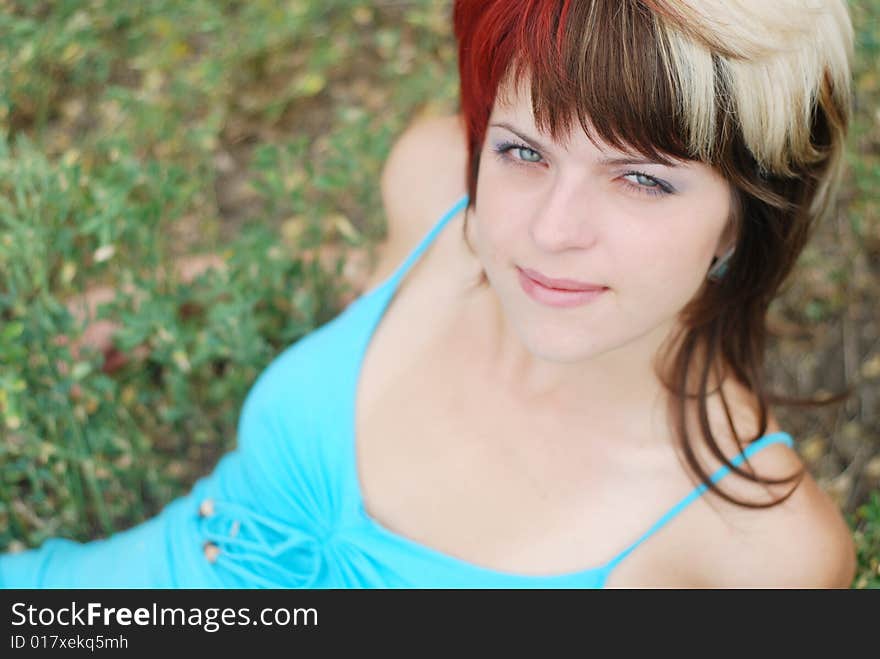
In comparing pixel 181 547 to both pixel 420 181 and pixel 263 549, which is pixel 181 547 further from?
pixel 420 181

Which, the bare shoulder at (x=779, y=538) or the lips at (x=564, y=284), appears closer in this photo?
the lips at (x=564, y=284)

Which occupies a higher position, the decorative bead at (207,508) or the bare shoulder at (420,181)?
the bare shoulder at (420,181)

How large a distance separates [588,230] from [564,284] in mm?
103

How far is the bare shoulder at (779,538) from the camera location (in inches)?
60.6

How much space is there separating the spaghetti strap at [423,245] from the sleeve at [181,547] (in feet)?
1.01

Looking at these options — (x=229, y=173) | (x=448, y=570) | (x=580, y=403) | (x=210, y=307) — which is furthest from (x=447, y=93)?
(x=448, y=570)

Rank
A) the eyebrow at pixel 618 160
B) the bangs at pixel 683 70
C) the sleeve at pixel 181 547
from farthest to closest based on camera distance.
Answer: the sleeve at pixel 181 547 < the eyebrow at pixel 618 160 < the bangs at pixel 683 70

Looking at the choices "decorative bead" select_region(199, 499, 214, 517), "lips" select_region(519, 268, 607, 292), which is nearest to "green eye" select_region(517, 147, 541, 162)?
"lips" select_region(519, 268, 607, 292)

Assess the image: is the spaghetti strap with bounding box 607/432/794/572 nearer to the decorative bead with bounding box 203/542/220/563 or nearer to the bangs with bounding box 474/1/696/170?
the bangs with bounding box 474/1/696/170

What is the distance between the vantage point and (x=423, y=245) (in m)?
1.93

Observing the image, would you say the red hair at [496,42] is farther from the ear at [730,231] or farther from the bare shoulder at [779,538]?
the bare shoulder at [779,538]

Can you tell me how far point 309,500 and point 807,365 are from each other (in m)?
1.70

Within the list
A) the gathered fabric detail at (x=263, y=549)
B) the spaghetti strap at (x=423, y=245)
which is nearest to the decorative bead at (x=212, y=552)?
the gathered fabric detail at (x=263, y=549)

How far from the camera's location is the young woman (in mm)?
1208
